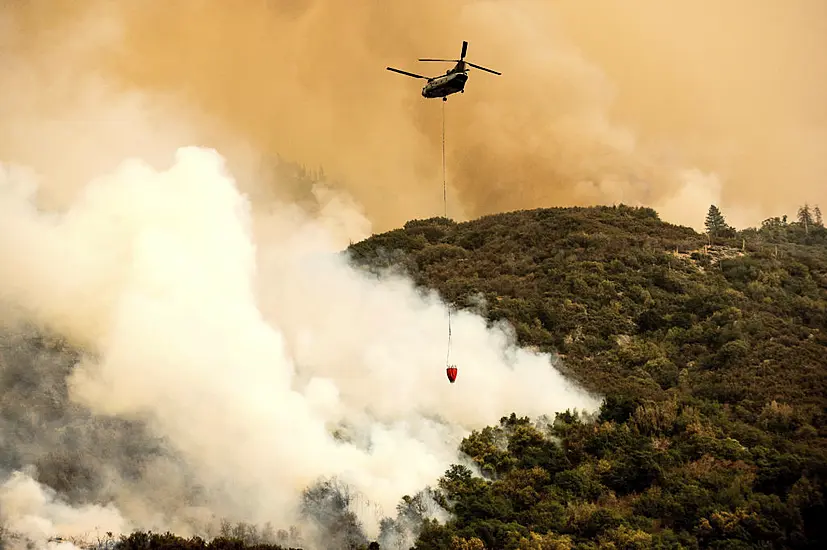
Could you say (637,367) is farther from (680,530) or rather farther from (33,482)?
(33,482)

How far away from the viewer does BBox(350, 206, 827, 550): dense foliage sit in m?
53.1

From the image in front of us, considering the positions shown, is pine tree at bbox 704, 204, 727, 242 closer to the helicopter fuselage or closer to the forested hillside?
the forested hillside

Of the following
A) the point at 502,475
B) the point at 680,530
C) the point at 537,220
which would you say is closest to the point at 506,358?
the point at 502,475

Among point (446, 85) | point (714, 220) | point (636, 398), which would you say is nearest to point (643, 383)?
point (636, 398)

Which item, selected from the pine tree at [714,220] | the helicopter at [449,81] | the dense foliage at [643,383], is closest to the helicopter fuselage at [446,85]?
the helicopter at [449,81]

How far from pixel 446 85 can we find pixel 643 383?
31327mm

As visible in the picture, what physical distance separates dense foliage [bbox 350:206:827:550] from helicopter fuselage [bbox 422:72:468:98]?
25596 millimetres

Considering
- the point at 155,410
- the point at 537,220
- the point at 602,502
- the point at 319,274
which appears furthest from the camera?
the point at 537,220

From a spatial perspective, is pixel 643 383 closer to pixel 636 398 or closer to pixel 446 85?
pixel 636 398

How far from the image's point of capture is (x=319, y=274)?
97812 mm

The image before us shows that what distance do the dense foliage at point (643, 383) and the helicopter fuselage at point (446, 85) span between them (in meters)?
25.6

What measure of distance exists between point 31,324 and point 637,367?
5210cm

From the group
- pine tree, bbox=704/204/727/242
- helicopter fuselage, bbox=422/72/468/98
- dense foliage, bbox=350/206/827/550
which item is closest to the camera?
dense foliage, bbox=350/206/827/550

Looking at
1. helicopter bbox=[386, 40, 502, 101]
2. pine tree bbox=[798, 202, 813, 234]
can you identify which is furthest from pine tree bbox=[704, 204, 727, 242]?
helicopter bbox=[386, 40, 502, 101]
